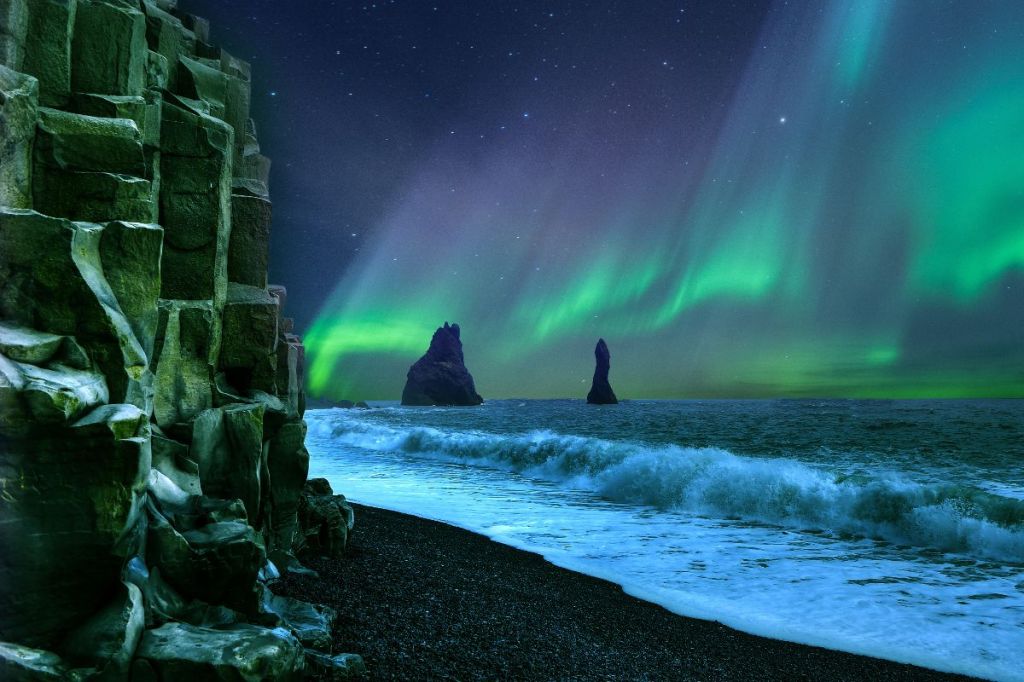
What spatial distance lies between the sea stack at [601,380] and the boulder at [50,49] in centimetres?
12897

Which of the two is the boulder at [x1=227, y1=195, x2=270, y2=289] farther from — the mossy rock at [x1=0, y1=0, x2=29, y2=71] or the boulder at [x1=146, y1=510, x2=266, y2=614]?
the boulder at [x1=146, y1=510, x2=266, y2=614]

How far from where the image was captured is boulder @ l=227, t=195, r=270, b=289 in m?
5.62

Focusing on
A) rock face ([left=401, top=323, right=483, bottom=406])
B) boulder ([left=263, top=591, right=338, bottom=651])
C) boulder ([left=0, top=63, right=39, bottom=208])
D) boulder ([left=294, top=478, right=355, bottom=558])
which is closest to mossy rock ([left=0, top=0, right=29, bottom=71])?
boulder ([left=0, top=63, right=39, bottom=208])

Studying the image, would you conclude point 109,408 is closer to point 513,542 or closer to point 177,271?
point 177,271

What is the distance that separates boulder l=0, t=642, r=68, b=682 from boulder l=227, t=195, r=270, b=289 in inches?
141

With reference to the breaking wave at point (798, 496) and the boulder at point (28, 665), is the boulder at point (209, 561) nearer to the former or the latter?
the boulder at point (28, 665)

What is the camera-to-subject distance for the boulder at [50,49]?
3973 mm

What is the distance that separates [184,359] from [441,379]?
14009 centimetres

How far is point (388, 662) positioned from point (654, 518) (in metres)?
8.83

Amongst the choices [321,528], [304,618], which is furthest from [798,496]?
[304,618]

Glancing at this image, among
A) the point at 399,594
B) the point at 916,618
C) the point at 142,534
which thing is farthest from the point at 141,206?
the point at 916,618

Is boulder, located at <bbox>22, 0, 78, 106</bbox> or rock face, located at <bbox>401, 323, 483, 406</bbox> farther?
rock face, located at <bbox>401, 323, 483, 406</bbox>

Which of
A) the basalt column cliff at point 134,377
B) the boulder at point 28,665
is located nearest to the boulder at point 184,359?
the basalt column cliff at point 134,377

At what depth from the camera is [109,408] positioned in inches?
124
